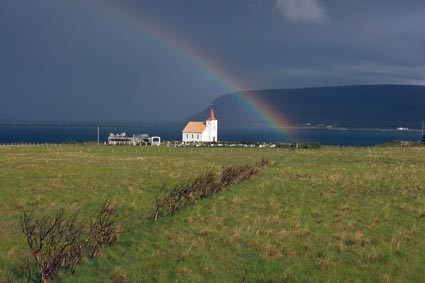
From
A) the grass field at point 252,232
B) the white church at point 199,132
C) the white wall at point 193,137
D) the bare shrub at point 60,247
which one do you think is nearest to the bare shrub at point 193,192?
the grass field at point 252,232

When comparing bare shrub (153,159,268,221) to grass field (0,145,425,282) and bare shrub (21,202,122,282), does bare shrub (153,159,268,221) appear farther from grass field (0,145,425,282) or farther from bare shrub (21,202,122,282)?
bare shrub (21,202,122,282)

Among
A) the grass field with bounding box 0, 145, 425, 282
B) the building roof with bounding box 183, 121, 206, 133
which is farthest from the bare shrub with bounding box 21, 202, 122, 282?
the building roof with bounding box 183, 121, 206, 133

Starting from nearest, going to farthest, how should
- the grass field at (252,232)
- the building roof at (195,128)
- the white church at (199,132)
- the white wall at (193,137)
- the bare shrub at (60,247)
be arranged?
the bare shrub at (60,247) → the grass field at (252,232) → the white wall at (193,137) → the white church at (199,132) → the building roof at (195,128)

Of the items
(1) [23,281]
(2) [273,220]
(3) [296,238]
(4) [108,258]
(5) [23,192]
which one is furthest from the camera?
(5) [23,192]

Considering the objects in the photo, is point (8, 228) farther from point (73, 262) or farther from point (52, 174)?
point (52, 174)

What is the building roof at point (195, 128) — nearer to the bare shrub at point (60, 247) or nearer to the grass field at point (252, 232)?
the grass field at point (252, 232)

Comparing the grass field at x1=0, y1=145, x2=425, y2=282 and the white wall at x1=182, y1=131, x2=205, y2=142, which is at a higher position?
the white wall at x1=182, y1=131, x2=205, y2=142

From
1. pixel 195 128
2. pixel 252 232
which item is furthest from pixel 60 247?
pixel 195 128

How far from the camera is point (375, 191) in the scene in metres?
22.2

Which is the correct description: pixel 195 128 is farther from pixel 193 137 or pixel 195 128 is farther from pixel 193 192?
pixel 193 192

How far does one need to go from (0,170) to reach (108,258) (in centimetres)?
2308

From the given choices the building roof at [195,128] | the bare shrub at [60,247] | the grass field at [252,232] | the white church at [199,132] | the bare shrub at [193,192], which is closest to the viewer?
the bare shrub at [60,247]

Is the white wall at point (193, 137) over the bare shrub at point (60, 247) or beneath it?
over

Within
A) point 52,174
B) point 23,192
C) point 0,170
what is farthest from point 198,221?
point 0,170
